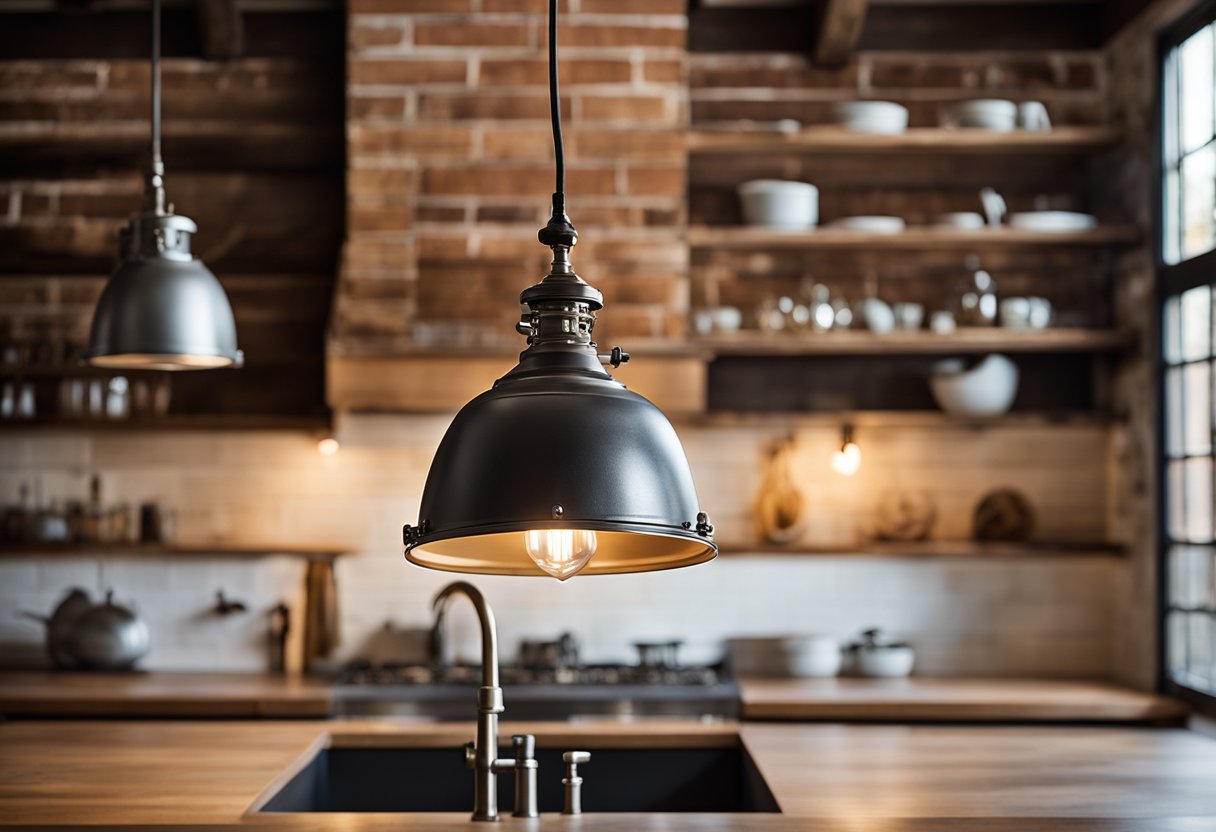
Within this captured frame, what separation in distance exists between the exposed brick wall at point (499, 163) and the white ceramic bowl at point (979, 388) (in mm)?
1026

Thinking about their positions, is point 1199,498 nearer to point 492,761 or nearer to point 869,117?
point 869,117

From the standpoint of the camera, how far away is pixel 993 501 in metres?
5.08

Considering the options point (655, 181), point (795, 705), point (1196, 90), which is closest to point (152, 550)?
point (655, 181)

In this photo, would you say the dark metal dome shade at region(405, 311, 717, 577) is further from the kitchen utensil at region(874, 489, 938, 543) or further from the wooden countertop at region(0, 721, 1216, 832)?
the kitchen utensil at region(874, 489, 938, 543)

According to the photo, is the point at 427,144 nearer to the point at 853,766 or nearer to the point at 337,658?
the point at 337,658

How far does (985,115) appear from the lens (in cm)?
486

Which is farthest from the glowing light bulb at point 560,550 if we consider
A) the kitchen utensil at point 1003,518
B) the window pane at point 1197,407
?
the kitchen utensil at point 1003,518

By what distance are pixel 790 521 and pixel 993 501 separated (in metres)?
0.78

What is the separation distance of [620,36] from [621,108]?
0.26 m

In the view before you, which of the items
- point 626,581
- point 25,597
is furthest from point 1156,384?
point 25,597

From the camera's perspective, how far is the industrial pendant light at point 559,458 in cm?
165

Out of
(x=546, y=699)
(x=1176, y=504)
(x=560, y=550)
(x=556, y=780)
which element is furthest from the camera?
(x=1176, y=504)

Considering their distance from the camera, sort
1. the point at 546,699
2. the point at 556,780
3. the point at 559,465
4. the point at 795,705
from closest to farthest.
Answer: the point at 559,465 → the point at 556,780 → the point at 795,705 → the point at 546,699

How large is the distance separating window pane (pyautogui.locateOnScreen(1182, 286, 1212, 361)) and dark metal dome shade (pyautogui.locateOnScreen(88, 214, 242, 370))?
3.01 m
